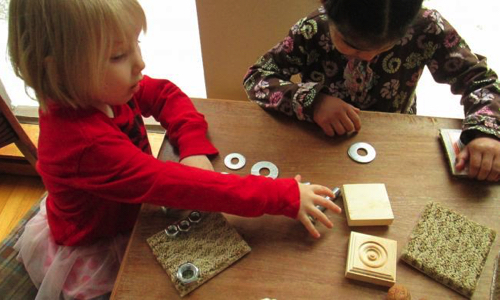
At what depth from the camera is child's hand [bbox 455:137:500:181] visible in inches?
31.2

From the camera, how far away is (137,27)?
722mm

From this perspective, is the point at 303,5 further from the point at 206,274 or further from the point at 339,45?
the point at 206,274

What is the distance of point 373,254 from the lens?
669 millimetres

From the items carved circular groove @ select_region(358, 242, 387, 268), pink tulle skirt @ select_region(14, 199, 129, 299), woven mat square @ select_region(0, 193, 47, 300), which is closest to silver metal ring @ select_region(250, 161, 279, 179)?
carved circular groove @ select_region(358, 242, 387, 268)

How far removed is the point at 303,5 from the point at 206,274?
3.46 ft

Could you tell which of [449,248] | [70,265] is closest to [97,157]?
[70,265]

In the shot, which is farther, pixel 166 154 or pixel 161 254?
pixel 166 154

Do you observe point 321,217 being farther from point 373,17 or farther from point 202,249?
point 373,17

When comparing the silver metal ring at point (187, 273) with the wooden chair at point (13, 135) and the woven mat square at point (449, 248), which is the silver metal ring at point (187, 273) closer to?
the woven mat square at point (449, 248)

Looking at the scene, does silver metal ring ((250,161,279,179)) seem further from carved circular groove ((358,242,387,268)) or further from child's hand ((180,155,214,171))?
carved circular groove ((358,242,387,268))

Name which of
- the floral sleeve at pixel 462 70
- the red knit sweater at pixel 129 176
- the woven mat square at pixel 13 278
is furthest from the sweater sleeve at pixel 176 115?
the floral sleeve at pixel 462 70

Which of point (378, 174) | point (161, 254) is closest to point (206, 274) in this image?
point (161, 254)

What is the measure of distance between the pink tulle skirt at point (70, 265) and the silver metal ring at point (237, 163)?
295 millimetres

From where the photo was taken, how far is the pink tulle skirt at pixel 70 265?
0.84 metres
